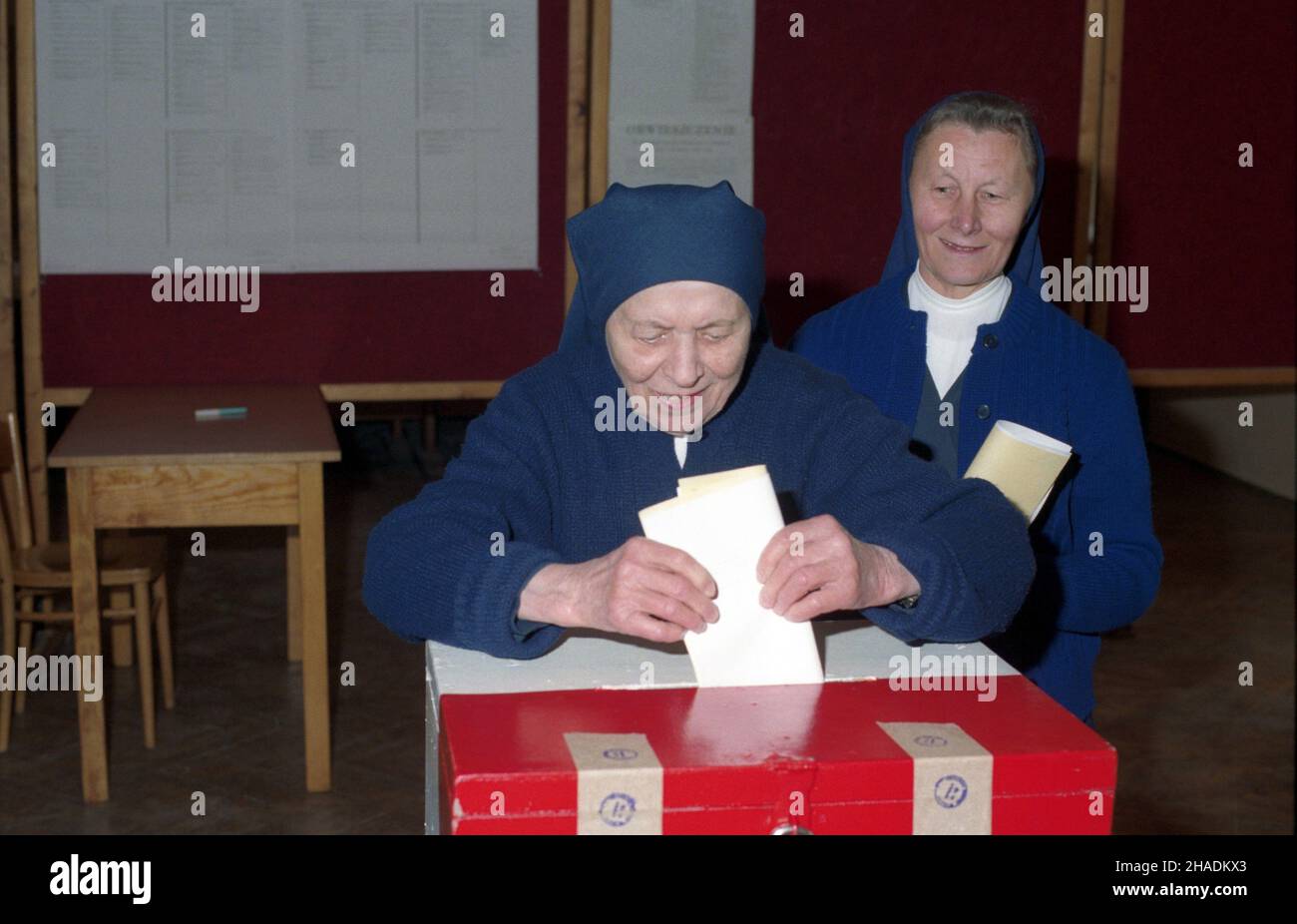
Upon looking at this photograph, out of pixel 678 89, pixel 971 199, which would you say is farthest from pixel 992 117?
pixel 678 89

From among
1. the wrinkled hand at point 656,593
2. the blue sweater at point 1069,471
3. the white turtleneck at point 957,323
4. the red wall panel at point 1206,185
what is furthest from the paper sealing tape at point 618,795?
the red wall panel at point 1206,185

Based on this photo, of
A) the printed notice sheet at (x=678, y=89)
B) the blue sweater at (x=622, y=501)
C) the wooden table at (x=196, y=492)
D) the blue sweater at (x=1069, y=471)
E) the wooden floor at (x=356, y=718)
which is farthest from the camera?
the printed notice sheet at (x=678, y=89)

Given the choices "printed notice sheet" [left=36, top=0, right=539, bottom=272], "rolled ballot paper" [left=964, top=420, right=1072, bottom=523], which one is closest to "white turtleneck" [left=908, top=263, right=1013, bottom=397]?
"rolled ballot paper" [left=964, top=420, right=1072, bottom=523]

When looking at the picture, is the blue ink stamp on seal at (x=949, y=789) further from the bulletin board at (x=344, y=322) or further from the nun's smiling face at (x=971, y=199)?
the bulletin board at (x=344, y=322)

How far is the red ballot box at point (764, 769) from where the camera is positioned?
54.6 inches

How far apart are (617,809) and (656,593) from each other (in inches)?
10.5

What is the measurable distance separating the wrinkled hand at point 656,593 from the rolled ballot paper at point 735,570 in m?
0.01

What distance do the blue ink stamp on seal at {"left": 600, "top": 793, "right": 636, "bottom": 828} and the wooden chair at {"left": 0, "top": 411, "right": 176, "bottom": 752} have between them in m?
3.22

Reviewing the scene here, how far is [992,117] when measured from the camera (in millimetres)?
2461

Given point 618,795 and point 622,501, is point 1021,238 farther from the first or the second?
point 618,795

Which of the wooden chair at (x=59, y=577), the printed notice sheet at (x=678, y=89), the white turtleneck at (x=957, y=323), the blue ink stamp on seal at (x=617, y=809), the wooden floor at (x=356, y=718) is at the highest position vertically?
the printed notice sheet at (x=678, y=89)

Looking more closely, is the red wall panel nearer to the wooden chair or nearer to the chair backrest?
the wooden chair

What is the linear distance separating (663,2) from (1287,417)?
13.8 ft

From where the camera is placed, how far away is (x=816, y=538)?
64.6 inches
